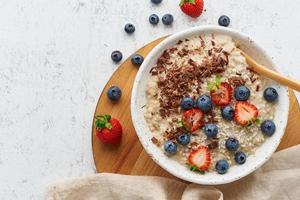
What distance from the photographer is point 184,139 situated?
5.53 ft

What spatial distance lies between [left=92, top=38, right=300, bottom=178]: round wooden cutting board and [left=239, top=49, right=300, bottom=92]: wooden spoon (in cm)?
18

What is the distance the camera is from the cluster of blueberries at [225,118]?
1.67 m

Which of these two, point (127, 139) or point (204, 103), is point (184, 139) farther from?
point (127, 139)

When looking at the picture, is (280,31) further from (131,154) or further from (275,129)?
(131,154)

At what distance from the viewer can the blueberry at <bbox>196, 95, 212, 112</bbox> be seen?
1.67 meters

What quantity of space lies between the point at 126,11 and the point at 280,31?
1.75 ft

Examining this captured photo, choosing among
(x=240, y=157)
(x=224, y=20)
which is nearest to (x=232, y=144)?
(x=240, y=157)

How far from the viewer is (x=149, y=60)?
5.64 ft

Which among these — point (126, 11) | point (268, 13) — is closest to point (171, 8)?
point (126, 11)

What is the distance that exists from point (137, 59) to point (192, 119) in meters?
0.29

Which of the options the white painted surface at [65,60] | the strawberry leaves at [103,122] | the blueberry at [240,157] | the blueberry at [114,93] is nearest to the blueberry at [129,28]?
the white painted surface at [65,60]

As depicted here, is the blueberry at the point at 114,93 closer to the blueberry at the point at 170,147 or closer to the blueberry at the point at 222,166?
the blueberry at the point at 170,147

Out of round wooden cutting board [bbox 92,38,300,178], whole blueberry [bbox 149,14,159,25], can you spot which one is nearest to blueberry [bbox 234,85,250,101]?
round wooden cutting board [bbox 92,38,300,178]

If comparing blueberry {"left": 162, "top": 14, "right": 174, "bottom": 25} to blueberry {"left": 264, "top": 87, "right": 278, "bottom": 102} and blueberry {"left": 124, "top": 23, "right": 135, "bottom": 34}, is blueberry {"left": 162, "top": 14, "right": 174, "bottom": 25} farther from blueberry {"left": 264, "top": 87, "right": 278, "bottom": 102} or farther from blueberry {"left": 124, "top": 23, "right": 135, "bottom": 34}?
blueberry {"left": 264, "top": 87, "right": 278, "bottom": 102}
